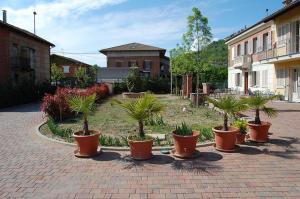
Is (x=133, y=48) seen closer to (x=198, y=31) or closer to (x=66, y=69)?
(x=66, y=69)

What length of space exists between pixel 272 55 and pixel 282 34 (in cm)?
174

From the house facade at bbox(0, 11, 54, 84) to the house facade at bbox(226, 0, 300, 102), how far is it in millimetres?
20950

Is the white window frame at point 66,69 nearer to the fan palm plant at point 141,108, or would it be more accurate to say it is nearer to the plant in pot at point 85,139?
the plant in pot at point 85,139

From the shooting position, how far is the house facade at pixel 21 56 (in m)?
26.3

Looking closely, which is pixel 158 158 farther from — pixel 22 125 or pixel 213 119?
pixel 22 125

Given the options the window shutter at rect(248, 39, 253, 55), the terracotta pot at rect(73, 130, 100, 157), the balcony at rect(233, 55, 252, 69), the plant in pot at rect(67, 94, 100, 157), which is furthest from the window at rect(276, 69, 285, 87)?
the terracotta pot at rect(73, 130, 100, 157)

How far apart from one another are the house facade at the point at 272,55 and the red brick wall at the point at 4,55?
68.9 feet

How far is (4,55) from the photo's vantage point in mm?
26359

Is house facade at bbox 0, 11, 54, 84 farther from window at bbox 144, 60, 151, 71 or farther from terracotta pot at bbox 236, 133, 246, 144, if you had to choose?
window at bbox 144, 60, 151, 71

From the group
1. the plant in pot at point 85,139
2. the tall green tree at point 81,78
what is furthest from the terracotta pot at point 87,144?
the tall green tree at point 81,78

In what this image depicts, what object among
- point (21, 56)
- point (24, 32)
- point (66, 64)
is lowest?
point (21, 56)

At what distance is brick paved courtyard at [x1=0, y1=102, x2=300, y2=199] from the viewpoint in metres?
5.39

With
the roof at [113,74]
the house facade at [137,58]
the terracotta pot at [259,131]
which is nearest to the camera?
the terracotta pot at [259,131]

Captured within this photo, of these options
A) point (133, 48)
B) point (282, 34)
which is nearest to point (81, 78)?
point (133, 48)
